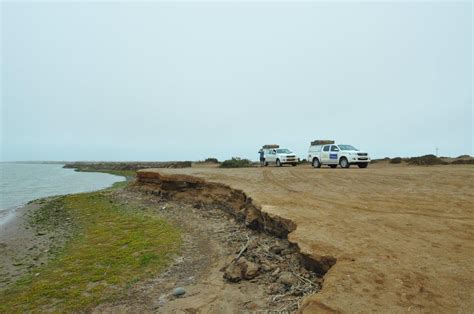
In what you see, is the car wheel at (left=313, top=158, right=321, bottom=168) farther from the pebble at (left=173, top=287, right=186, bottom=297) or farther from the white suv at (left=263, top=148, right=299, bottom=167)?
the pebble at (left=173, top=287, right=186, bottom=297)

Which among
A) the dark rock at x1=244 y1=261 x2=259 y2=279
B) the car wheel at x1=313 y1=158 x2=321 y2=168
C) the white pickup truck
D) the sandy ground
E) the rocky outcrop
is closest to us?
the sandy ground

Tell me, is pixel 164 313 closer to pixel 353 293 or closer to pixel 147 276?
pixel 147 276

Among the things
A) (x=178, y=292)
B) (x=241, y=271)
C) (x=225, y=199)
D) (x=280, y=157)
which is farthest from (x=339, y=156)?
(x=178, y=292)

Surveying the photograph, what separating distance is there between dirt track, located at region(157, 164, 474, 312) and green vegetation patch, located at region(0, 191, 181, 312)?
11.5 feet

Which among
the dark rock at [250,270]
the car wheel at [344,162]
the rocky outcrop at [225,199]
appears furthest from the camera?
the car wheel at [344,162]

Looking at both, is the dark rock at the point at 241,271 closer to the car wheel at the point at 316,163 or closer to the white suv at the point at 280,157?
the car wheel at the point at 316,163

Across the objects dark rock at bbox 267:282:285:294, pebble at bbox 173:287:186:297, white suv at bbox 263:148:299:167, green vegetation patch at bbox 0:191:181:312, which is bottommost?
green vegetation patch at bbox 0:191:181:312

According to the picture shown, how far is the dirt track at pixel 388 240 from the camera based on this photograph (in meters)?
4.09

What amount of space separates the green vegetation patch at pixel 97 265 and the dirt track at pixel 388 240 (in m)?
3.51

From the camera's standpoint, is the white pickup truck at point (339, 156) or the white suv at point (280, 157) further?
the white suv at point (280, 157)

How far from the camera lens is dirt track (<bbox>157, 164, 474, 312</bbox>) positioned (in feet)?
13.4

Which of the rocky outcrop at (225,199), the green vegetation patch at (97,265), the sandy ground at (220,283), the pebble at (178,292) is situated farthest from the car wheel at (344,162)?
the pebble at (178,292)

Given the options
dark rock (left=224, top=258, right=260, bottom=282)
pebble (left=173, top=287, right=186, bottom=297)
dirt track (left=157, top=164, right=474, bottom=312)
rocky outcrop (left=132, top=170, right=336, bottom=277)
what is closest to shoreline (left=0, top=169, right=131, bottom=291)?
pebble (left=173, top=287, right=186, bottom=297)

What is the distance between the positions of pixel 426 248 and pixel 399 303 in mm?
2144
